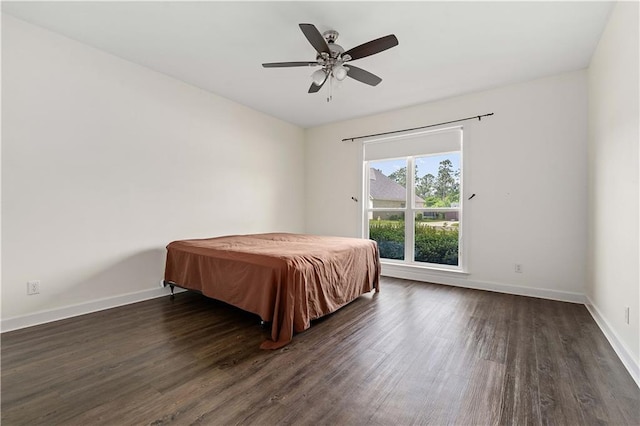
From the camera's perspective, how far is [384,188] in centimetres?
481

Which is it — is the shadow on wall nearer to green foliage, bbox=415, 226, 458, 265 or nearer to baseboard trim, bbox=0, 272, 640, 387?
baseboard trim, bbox=0, 272, 640, 387

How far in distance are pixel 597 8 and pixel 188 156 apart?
432 cm

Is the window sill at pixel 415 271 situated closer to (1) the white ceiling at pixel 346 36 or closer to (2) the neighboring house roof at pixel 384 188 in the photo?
(2) the neighboring house roof at pixel 384 188

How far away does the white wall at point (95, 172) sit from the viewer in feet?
8.03

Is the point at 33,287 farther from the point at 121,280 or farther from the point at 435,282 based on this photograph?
the point at 435,282

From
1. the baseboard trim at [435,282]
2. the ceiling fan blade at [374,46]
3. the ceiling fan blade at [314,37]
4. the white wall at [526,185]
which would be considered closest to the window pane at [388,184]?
the white wall at [526,185]

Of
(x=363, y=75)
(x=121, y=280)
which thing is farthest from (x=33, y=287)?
(x=363, y=75)

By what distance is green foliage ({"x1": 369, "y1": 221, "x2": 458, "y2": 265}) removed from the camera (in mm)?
4152

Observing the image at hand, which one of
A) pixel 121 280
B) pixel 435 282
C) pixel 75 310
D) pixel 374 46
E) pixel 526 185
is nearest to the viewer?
pixel 374 46

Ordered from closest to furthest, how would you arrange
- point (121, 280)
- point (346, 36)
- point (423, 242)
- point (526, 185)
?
point (346, 36) < point (121, 280) < point (526, 185) < point (423, 242)

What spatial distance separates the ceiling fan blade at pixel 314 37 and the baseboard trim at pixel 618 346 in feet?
9.95

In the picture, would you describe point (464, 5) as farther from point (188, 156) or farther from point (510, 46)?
point (188, 156)

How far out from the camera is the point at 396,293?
363cm

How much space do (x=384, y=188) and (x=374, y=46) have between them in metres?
2.83
